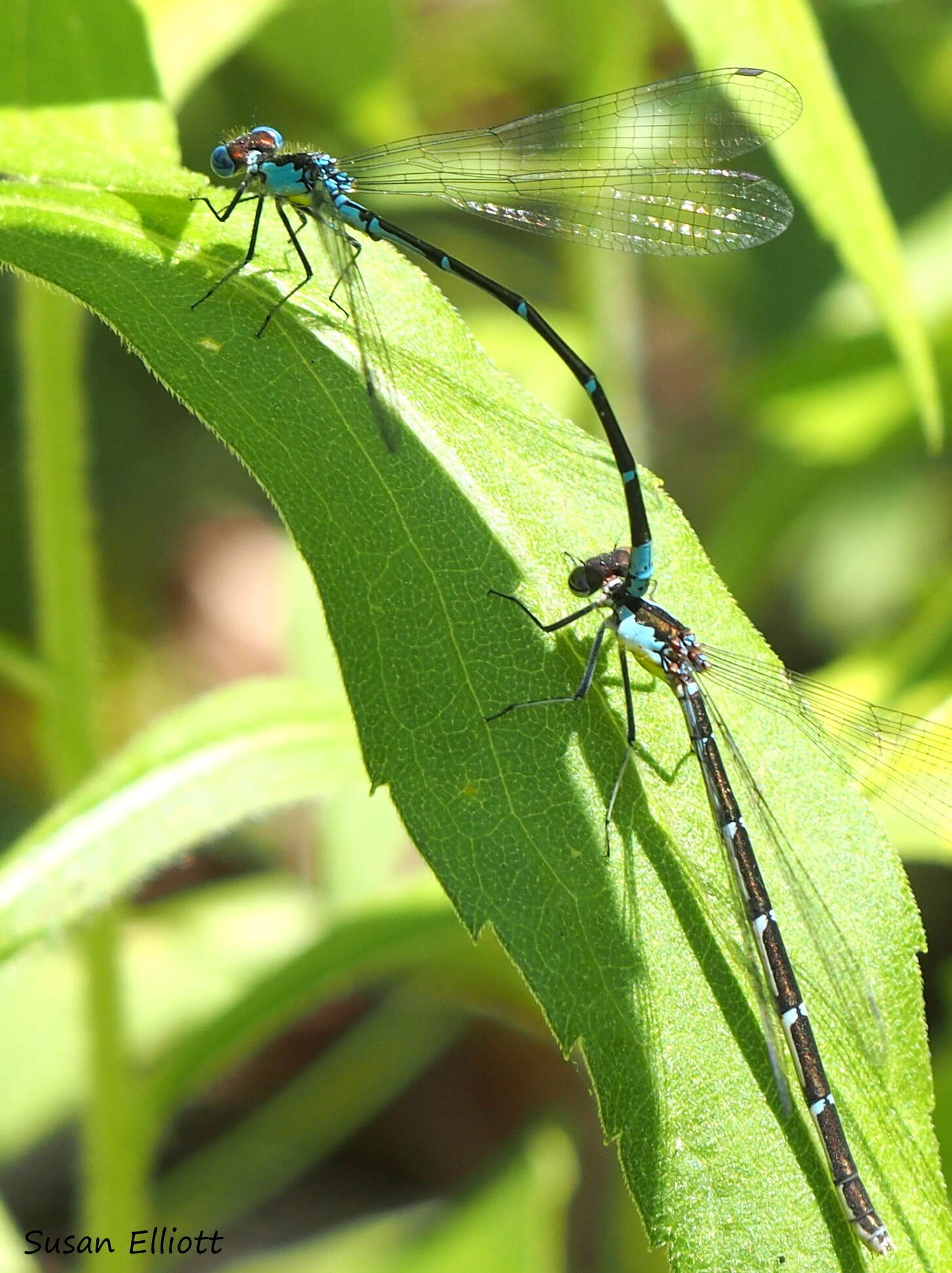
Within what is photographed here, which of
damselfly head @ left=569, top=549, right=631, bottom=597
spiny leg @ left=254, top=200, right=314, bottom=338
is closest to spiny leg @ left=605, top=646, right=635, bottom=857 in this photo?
damselfly head @ left=569, top=549, right=631, bottom=597

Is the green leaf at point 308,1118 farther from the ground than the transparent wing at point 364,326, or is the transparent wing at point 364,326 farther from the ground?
the transparent wing at point 364,326

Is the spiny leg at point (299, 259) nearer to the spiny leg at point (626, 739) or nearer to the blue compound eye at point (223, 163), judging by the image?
the blue compound eye at point (223, 163)

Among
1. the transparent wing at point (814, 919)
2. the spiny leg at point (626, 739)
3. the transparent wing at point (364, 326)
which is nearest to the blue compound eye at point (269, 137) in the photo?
the transparent wing at point (364, 326)

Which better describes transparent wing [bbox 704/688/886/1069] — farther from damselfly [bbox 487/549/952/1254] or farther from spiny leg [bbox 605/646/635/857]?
spiny leg [bbox 605/646/635/857]

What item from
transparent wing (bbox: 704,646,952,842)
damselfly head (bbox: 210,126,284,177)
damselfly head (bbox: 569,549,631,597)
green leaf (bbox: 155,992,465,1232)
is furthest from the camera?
green leaf (bbox: 155,992,465,1232)

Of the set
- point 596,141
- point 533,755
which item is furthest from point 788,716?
point 596,141

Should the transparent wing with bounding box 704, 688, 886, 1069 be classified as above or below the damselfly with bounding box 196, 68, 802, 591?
below
